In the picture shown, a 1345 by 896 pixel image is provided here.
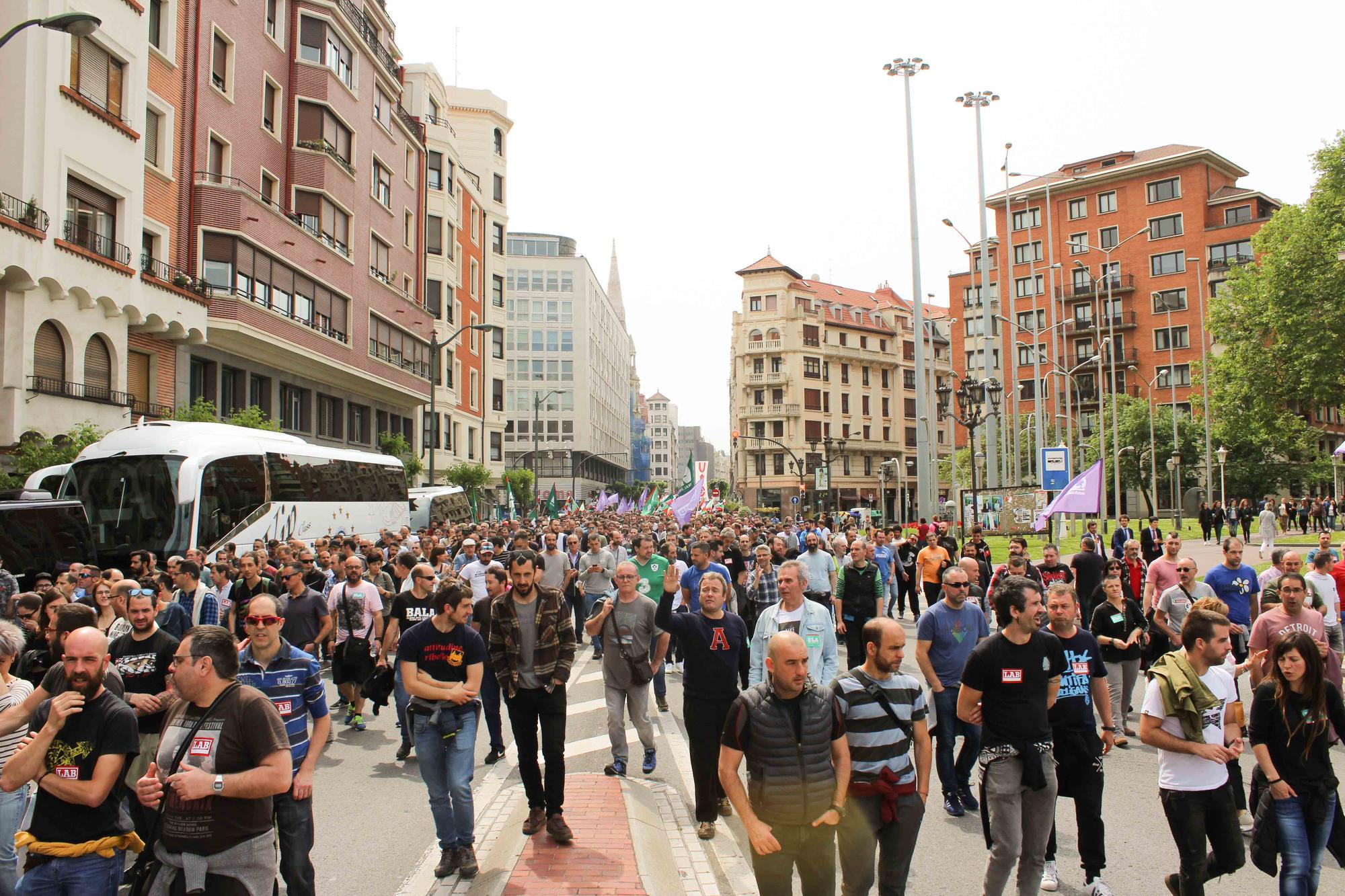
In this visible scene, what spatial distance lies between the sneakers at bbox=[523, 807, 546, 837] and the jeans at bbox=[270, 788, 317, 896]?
1655 mm

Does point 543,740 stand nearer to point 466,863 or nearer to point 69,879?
point 466,863

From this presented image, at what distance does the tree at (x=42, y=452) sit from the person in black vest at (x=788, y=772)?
63.5 feet

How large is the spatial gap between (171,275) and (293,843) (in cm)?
2575

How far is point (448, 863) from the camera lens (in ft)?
18.3

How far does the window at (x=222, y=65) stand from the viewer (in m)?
29.5

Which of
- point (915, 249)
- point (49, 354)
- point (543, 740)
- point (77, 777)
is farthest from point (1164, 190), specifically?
point (77, 777)

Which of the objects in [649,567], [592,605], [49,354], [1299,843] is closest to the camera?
[1299,843]

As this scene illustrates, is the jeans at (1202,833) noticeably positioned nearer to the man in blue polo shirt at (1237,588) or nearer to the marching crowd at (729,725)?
the marching crowd at (729,725)

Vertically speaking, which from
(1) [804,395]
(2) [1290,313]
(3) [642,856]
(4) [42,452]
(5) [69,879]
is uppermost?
(1) [804,395]

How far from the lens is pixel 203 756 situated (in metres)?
3.77

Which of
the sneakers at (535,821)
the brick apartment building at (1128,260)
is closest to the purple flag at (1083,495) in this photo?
the sneakers at (535,821)

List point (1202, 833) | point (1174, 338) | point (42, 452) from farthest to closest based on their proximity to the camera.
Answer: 1. point (1174, 338)
2. point (42, 452)
3. point (1202, 833)

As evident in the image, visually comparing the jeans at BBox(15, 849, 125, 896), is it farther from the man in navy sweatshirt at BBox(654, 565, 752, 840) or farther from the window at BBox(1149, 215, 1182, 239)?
the window at BBox(1149, 215, 1182, 239)

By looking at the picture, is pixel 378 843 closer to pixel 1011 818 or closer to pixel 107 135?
pixel 1011 818
